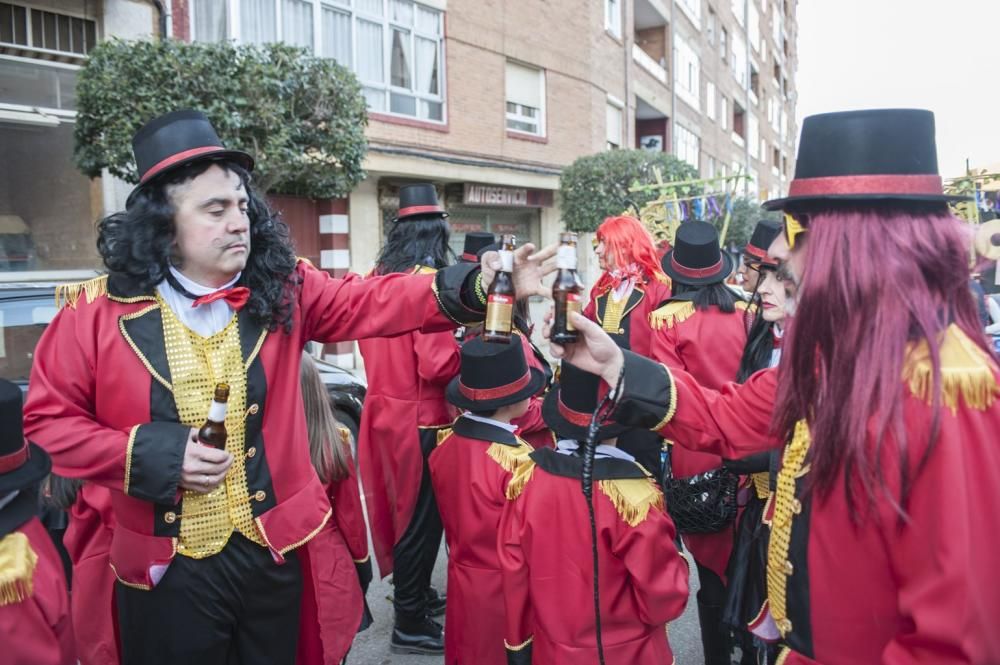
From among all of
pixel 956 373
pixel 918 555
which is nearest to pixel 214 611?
pixel 918 555

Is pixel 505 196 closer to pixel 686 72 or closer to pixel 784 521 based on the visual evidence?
pixel 686 72

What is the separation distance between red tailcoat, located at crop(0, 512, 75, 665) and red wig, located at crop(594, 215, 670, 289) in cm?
420

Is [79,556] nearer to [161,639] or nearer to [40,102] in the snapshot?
[161,639]

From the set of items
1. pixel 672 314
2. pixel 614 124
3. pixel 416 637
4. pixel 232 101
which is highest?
pixel 614 124

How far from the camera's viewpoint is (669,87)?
85.1 feet

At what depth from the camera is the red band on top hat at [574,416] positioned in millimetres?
2711

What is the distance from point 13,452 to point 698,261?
11.5 feet

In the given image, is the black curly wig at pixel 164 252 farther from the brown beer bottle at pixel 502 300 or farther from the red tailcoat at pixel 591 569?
the red tailcoat at pixel 591 569

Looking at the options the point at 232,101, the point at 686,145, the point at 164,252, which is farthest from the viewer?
the point at 686,145

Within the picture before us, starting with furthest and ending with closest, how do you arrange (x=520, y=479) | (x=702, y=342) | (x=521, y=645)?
(x=702, y=342) < (x=520, y=479) < (x=521, y=645)

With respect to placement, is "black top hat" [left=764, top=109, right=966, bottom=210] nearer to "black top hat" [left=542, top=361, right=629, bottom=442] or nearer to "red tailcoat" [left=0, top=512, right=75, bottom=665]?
"black top hat" [left=542, top=361, right=629, bottom=442]

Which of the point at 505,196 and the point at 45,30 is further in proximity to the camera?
the point at 505,196

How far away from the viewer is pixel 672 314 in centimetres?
414

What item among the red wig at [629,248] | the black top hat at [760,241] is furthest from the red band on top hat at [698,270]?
the red wig at [629,248]
